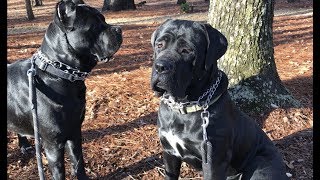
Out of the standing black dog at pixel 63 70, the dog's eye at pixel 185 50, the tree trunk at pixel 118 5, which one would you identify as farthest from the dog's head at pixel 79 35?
the tree trunk at pixel 118 5

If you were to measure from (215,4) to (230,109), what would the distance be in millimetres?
2206

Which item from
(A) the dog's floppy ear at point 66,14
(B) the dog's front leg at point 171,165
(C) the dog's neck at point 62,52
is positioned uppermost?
(A) the dog's floppy ear at point 66,14

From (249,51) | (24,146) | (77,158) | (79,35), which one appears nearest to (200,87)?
(79,35)

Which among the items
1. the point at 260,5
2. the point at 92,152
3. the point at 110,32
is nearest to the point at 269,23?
the point at 260,5

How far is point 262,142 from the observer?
142 inches

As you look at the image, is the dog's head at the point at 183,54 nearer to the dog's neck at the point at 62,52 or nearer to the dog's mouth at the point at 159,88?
the dog's mouth at the point at 159,88

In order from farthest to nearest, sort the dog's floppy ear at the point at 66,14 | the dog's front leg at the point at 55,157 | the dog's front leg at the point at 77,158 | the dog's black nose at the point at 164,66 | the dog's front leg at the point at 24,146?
the dog's front leg at the point at 24,146 → the dog's front leg at the point at 77,158 → the dog's front leg at the point at 55,157 → the dog's floppy ear at the point at 66,14 → the dog's black nose at the point at 164,66

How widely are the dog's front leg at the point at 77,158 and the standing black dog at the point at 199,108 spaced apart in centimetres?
100

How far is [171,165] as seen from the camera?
3613 millimetres

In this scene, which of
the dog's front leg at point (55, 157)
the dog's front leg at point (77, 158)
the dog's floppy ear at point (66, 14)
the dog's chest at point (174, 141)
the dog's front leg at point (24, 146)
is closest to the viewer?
the dog's chest at point (174, 141)

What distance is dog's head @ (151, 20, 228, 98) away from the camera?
2.88 m

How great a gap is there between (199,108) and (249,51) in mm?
2150

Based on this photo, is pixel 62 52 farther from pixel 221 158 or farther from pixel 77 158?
pixel 221 158

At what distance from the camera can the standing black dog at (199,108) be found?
9.73ft
